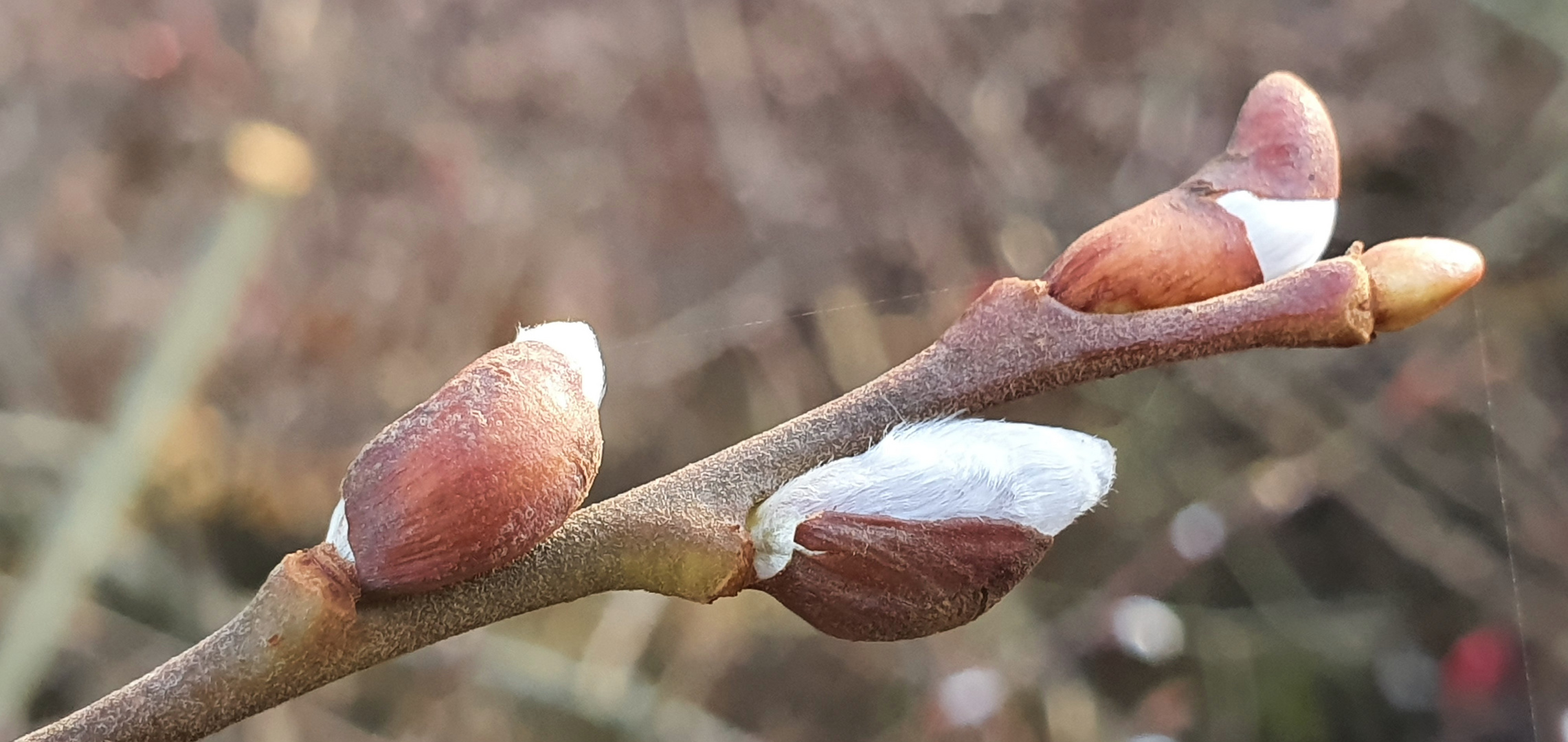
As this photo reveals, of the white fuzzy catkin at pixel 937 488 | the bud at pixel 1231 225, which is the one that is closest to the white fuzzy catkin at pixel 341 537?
the white fuzzy catkin at pixel 937 488

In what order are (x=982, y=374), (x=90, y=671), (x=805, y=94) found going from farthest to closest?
1. (x=805, y=94)
2. (x=90, y=671)
3. (x=982, y=374)

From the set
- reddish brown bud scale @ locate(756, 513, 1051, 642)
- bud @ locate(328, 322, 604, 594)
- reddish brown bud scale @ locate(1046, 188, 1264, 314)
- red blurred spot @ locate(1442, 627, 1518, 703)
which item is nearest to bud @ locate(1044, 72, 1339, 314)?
reddish brown bud scale @ locate(1046, 188, 1264, 314)

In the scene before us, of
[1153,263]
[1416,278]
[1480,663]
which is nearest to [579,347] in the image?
[1153,263]

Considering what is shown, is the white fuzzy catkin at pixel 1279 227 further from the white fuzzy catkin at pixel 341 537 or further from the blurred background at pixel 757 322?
the white fuzzy catkin at pixel 341 537

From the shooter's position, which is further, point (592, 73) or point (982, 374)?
point (592, 73)

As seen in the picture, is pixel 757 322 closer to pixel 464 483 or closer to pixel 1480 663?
pixel 464 483

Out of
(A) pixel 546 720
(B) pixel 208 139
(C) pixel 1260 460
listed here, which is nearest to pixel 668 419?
(A) pixel 546 720

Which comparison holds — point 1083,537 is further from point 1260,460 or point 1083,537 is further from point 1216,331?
point 1216,331

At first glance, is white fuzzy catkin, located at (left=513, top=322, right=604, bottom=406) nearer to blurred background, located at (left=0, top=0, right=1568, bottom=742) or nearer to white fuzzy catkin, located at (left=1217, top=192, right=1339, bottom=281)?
blurred background, located at (left=0, top=0, right=1568, bottom=742)
